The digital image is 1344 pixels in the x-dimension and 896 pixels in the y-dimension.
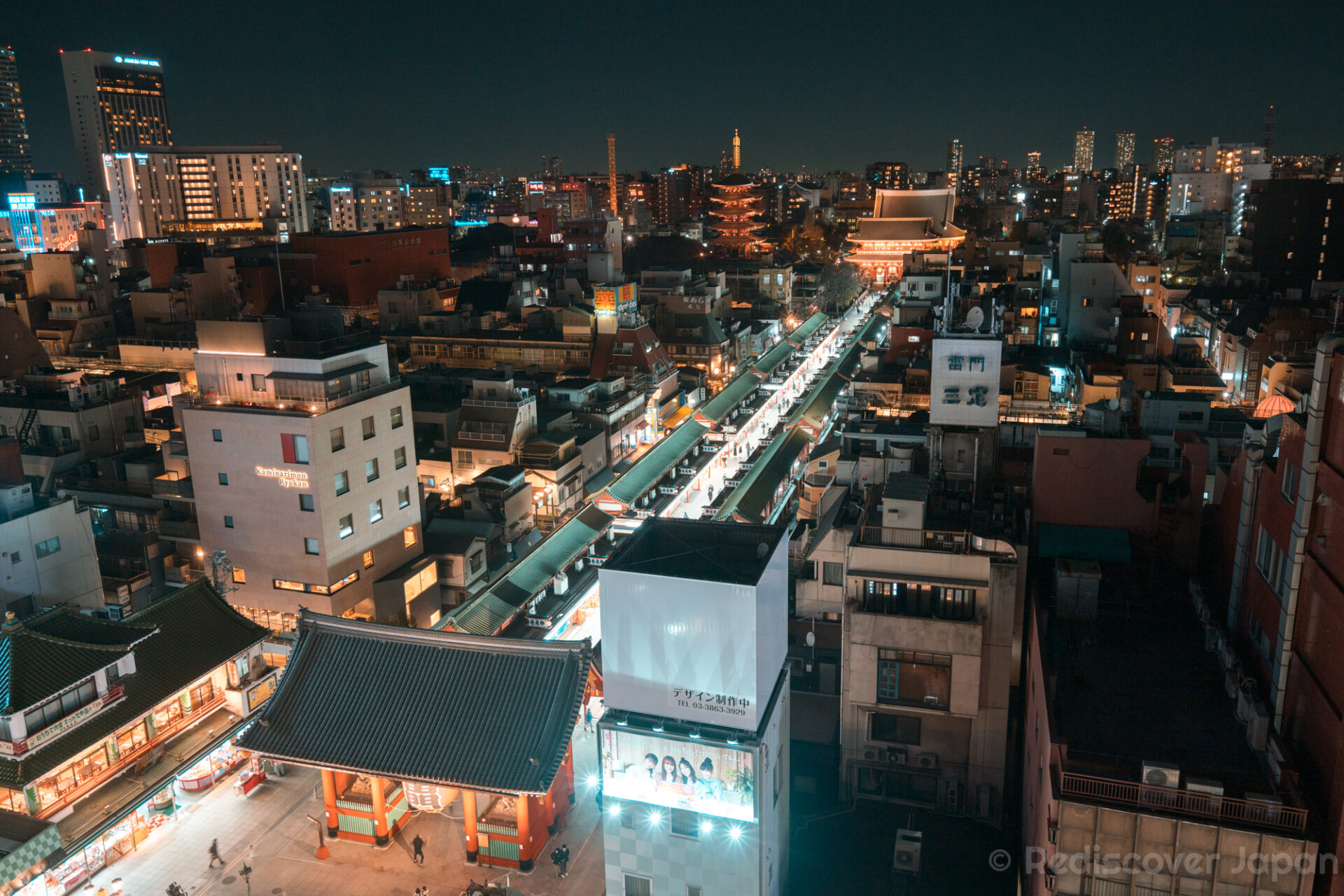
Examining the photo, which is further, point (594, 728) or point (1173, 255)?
point (1173, 255)

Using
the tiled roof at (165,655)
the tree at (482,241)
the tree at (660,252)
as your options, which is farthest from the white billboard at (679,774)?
the tree at (482,241)

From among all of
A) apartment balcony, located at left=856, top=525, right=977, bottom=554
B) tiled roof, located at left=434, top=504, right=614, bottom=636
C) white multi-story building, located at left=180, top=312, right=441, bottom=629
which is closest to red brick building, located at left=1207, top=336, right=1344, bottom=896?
apartment balcony, located at left=856, top=525, right=977, bottom=554

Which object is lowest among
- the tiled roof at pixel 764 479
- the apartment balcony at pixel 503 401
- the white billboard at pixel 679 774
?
the tiled roof at pixel 764 479

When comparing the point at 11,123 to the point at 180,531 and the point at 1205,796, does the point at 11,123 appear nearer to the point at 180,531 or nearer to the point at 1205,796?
the point at 180,531

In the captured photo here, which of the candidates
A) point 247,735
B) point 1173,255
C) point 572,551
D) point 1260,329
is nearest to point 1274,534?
point 247,735

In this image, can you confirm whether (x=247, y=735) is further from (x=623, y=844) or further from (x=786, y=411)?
(x=786, y=411)

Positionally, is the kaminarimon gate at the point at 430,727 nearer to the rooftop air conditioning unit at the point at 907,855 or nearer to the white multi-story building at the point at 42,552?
the rooftop air conditioning unit at the point at 907,855

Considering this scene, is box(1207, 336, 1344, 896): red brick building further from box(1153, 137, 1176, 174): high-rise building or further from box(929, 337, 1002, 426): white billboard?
box(1153, 137, 1176, 174): high-rise building
